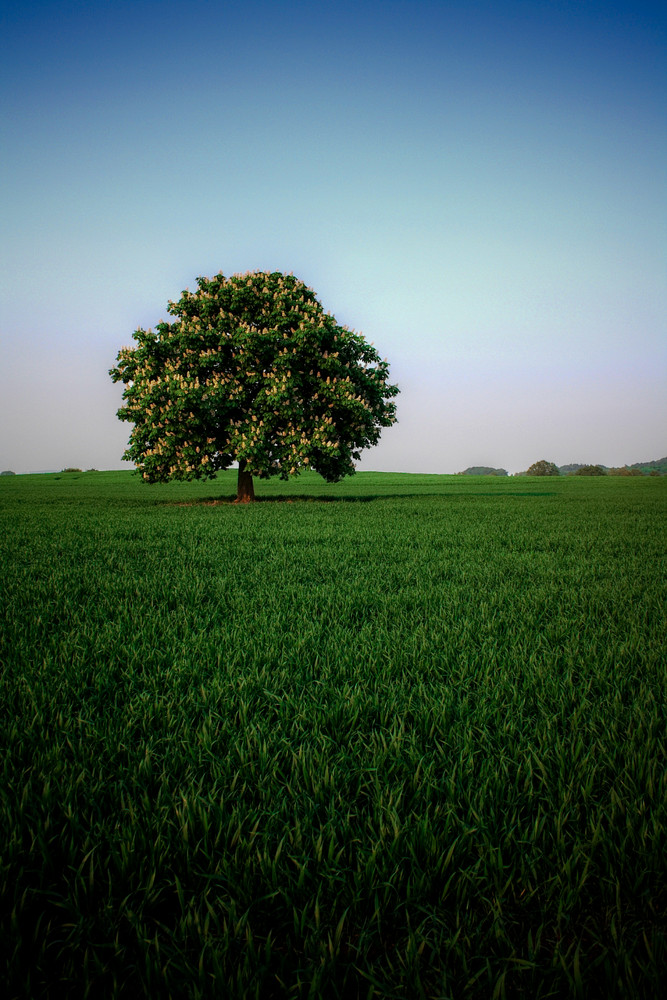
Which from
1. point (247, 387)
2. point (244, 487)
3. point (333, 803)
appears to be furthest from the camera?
point (244, 487)

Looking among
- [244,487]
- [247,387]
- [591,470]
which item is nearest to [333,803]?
[247,387]

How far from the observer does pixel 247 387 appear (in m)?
21.3

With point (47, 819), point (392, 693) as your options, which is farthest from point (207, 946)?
point (392, 693)

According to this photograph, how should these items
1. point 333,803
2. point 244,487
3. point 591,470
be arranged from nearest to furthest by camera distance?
point 333,803 < point 244,487 < point 591,470

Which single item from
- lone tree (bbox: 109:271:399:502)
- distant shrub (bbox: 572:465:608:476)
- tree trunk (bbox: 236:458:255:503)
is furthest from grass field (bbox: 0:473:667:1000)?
distant shrub (bbox: 572:465:608:476)

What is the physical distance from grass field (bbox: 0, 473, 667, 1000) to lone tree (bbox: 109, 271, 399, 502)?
52.8ft

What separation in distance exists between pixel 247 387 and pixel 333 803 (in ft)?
67.9

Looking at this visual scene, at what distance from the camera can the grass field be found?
1363 mm

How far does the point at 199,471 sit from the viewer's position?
20.7 metres

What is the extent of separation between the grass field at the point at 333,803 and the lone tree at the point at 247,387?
1609 cm

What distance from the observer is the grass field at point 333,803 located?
4.47 feet

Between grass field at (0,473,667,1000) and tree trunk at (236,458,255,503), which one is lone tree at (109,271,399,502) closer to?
tree trunk at (236,458,255,503)

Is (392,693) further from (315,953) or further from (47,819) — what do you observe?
(47,819)

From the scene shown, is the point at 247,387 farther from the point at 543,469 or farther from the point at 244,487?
the point at 543,469
